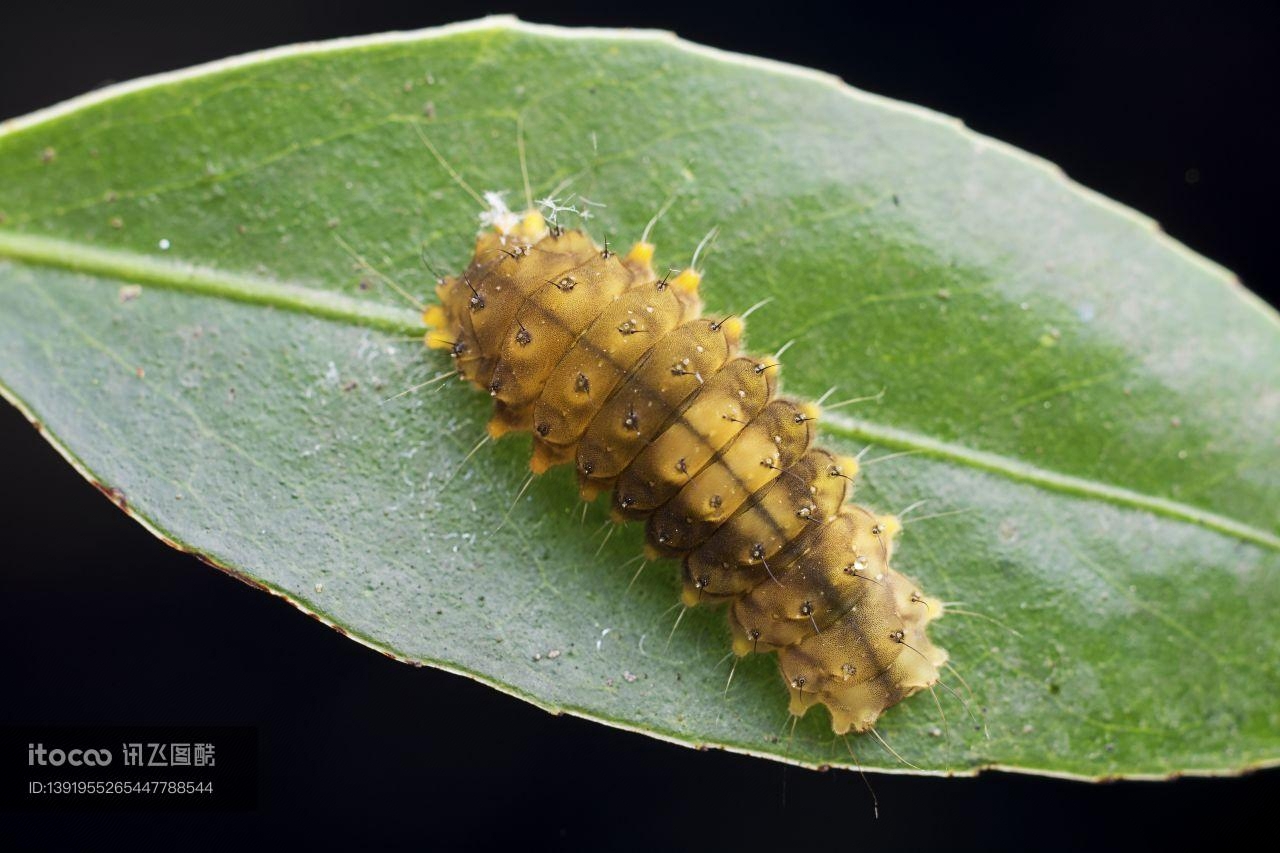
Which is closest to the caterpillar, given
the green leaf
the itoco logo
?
the green leaf

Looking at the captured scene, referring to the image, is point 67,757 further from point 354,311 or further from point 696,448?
point 696,448

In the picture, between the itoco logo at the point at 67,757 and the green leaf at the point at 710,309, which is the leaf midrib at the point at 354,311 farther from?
the itoco logo at the point at 67,757

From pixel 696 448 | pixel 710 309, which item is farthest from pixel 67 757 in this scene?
pixel 710 309

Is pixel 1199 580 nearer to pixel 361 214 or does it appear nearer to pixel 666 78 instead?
pixel 666 78

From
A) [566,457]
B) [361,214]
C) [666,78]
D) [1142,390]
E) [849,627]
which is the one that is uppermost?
[666,78]

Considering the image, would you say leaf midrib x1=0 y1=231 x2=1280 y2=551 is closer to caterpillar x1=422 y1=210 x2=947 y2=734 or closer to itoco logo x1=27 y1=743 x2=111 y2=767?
caterpillar x1=422 y1=210 x2=947 y2=734

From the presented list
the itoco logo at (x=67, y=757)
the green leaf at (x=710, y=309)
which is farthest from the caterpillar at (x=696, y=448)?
the itoco logo at (x=67, y=757)

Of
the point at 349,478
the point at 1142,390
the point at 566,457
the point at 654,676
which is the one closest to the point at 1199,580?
the point at 1142,390
